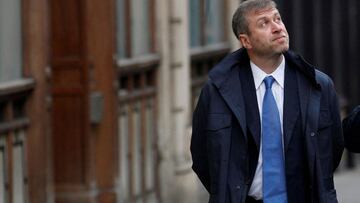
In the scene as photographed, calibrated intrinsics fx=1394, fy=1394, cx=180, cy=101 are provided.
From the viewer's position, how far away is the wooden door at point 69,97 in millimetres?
11992

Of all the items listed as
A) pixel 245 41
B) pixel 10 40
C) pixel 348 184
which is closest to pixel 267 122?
pixel 245 41

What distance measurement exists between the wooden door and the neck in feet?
17.9

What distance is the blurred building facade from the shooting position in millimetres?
10492

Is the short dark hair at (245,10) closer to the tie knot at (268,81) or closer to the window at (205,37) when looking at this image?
the tie knot at (268,81)

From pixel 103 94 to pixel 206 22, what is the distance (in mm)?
3477

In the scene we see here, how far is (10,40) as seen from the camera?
10297 millimetres

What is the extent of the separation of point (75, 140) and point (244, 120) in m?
5.68

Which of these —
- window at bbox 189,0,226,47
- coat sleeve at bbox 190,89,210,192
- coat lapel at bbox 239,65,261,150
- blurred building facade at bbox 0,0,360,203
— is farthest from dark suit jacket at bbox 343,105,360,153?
window at bbox 189,0,226,47

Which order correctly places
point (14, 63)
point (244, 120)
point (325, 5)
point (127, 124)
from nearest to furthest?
point (244, 120) < point (14, 63) < point (127, 124) < point (325, 5)

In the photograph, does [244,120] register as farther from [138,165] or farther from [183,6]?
[183,6]

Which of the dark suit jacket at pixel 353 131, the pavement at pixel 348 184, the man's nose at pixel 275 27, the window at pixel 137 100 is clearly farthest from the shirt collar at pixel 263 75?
the pavement at pixel 348 184

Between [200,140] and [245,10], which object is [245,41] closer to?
[245,10]

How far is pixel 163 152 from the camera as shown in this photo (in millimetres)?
13711

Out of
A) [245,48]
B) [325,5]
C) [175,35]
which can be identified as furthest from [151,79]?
[245,48]
